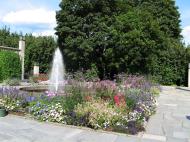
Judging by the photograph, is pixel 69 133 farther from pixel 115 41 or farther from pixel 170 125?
pixel 115 41

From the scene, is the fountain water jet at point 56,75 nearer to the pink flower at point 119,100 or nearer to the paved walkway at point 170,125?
the paved walkway at point 170,125

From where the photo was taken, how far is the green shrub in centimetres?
2624

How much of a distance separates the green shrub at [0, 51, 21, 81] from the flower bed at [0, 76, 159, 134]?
15755 millimetres

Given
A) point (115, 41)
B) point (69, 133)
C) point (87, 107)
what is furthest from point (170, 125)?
point (115, 41)

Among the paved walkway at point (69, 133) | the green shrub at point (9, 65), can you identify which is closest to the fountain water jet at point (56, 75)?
the green shrub at point (9, 65)

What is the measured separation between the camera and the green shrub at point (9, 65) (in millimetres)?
26239

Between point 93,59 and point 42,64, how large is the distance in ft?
26.1

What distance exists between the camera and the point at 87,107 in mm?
9328

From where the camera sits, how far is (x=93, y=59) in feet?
103

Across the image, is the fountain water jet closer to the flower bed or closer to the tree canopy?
the tree canopy

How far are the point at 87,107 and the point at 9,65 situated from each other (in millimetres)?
18513

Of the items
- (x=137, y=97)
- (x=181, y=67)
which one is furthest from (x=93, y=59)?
(x=137, y=97)

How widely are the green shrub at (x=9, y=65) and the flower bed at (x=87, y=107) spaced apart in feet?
51.7

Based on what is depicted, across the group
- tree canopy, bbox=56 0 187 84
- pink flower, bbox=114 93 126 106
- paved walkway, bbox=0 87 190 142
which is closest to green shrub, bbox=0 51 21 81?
tree canopy, bbox=56 0 187 84
